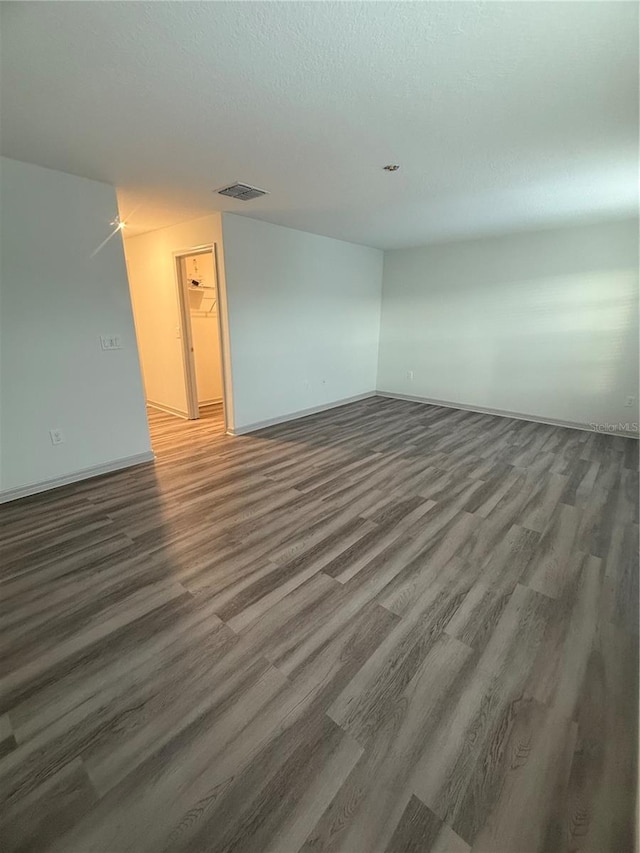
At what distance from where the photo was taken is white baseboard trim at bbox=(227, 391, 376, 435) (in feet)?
14.8

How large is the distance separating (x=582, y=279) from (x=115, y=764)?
594 centimetres

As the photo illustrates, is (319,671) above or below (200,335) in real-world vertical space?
below

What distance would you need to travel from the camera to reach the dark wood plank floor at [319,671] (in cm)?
106

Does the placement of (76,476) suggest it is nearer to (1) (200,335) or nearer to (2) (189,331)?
(2) (189,331)

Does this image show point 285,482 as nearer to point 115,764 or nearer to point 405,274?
point 115,764

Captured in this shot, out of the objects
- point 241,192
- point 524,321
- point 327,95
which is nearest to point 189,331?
point 241,192

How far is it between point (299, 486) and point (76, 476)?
6.65 ft

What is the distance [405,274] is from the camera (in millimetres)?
5906

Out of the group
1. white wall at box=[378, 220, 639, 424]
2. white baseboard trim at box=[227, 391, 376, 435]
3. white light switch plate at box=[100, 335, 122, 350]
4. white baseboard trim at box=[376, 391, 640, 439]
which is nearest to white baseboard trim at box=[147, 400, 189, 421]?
white baseboard trim at box=[227, 391, 376, 435]

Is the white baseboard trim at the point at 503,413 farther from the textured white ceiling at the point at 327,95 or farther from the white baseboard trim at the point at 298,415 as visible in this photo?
the textured white ceiling at the point at 327,95

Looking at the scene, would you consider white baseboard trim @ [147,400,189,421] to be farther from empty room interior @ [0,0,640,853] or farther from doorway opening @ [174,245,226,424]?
empty room interior @ [0,0,640,853]

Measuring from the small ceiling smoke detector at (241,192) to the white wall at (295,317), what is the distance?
65cm

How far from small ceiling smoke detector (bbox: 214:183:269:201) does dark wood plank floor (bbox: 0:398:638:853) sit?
2593mm

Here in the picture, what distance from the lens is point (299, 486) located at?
3.12 metres
